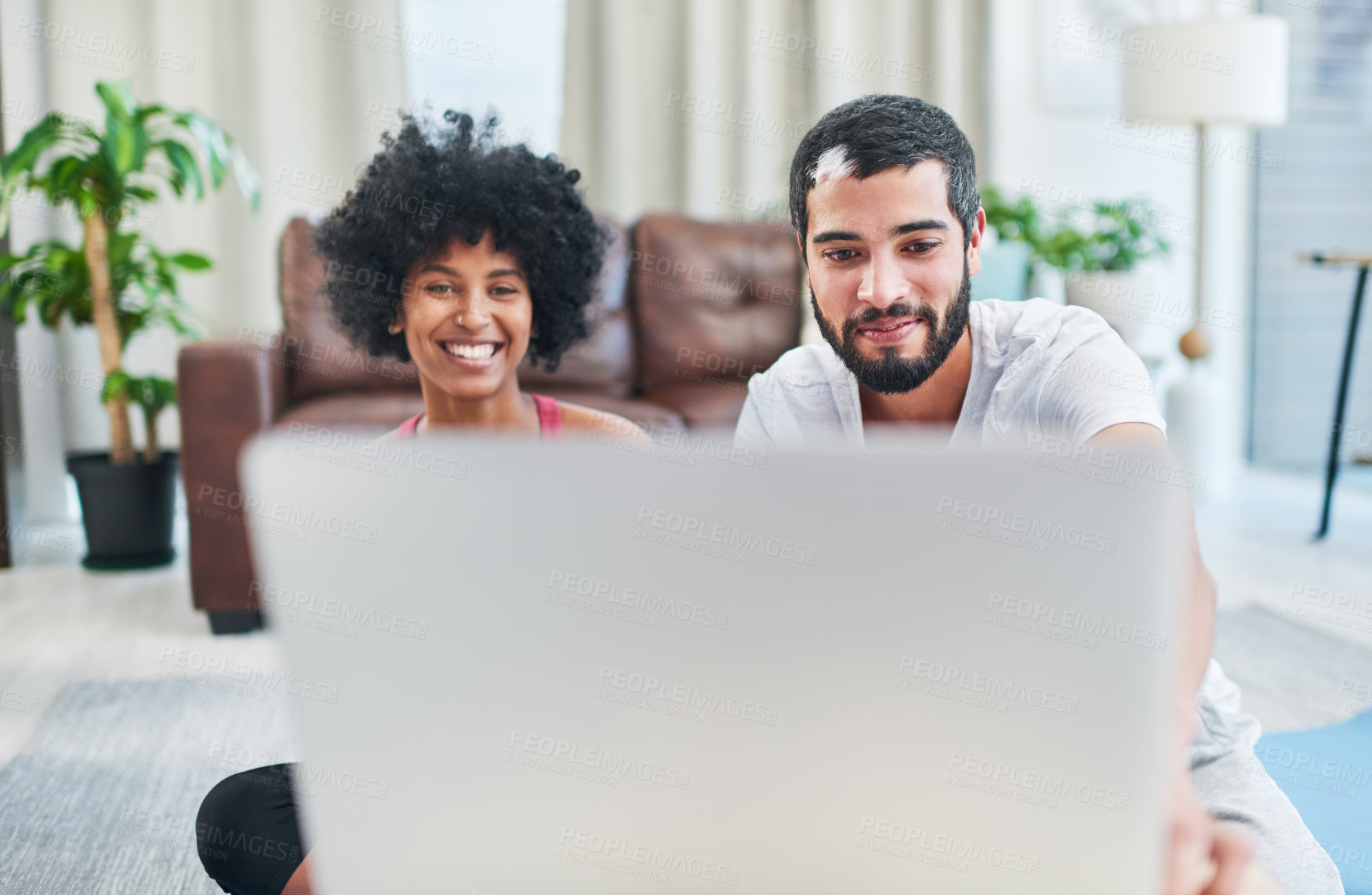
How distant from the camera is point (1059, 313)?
42.1 inches

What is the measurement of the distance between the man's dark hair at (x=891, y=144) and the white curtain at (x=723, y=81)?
292 cm

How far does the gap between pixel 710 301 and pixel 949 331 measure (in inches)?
85.2

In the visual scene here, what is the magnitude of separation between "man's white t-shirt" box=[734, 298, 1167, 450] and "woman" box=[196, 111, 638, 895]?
180 millimetres

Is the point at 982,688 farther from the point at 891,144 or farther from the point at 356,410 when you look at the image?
the point at 356,410

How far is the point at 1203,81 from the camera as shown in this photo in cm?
336

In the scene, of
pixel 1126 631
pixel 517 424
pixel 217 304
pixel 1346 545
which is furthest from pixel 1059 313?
pixel 217 304

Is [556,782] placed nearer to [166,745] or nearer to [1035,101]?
[166,745]

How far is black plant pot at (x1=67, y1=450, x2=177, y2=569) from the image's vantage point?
2.97 m

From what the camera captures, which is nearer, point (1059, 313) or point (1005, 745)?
point (1005, 745)

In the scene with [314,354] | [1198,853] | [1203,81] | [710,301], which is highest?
[1203,81]

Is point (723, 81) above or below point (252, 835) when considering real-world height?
above

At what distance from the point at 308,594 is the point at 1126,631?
273mm

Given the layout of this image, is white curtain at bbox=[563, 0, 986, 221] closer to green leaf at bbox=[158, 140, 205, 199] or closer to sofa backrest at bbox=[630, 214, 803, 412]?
sofa backrest at bbox=[630, 214, 803, 412]

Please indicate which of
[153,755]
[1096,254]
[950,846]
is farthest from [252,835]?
[1096,254]
